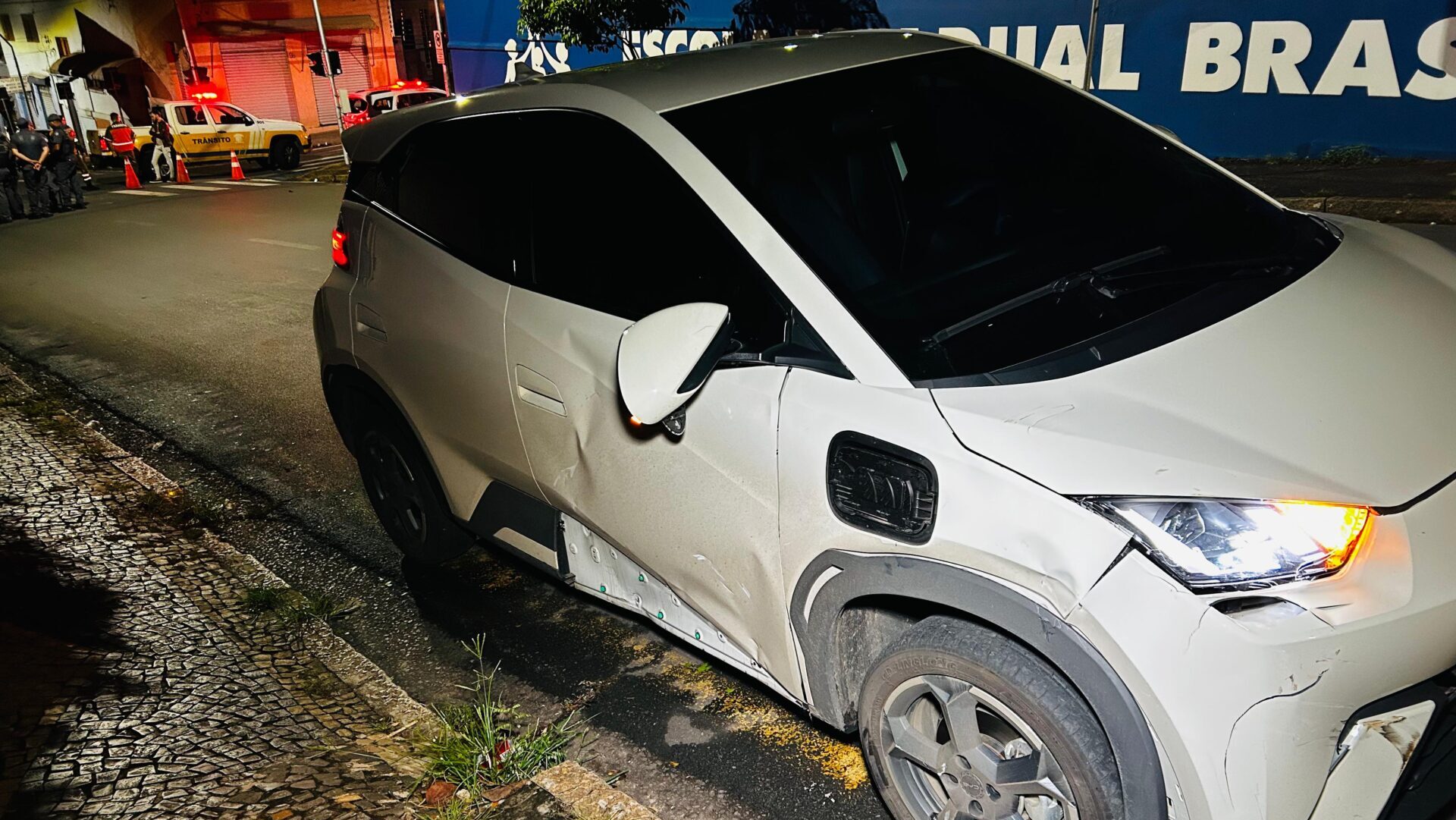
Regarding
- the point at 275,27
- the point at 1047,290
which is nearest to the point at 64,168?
the point at 1047,290

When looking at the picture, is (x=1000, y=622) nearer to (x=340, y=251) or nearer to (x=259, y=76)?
(x=340, y=251)

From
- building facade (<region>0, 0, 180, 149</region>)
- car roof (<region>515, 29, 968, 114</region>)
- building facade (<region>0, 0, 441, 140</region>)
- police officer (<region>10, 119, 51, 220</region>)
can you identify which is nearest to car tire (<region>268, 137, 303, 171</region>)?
police officer (<region>10, 119, 51, 220</region>)

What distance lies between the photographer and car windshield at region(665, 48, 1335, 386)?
2.24 metres

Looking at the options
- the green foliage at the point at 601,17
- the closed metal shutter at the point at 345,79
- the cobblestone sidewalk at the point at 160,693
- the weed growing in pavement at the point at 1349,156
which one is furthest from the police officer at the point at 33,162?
the closed metal shutter at the point at 345,79

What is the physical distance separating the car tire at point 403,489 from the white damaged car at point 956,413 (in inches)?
6.8

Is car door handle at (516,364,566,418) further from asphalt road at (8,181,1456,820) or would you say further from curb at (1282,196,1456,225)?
curb at (1282,196,1456,225)

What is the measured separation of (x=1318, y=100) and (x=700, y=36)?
9.71 m

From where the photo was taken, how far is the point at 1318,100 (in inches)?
435

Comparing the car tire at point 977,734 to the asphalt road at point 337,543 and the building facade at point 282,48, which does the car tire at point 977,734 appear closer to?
the asphalt road at point 337,543

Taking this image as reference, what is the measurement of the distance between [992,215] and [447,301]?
67.0 inches

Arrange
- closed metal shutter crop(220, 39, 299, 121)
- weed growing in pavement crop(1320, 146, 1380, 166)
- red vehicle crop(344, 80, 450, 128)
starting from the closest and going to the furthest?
1. weed growing in pavement crop(1320, 146, 1380, 166)
2. red vehicle crop(344, 80, 450, 128)
3. closed metal shutter crop(220, 39, 299, 121)

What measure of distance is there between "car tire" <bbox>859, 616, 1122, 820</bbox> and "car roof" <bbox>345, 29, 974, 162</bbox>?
1.57 meters

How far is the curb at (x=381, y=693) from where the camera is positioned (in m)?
2.64

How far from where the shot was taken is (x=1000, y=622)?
194 cm
